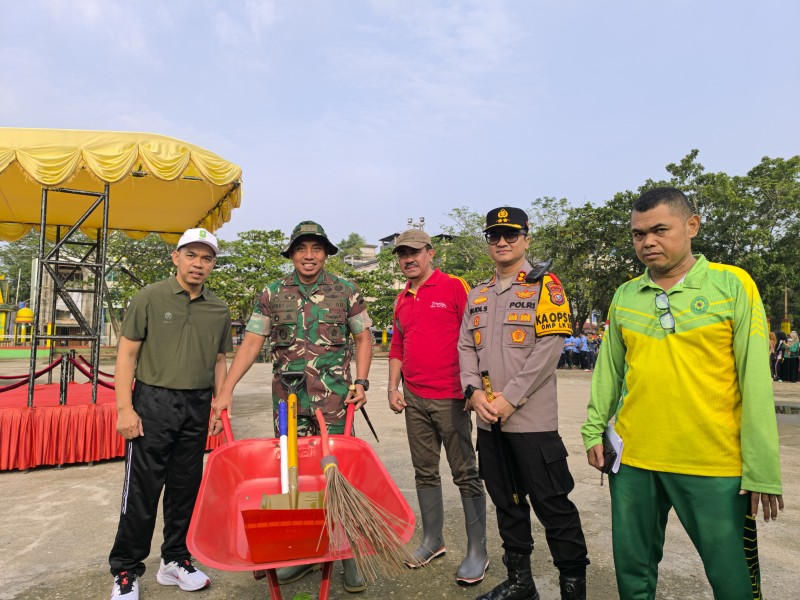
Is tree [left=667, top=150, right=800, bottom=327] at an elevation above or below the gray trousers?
above

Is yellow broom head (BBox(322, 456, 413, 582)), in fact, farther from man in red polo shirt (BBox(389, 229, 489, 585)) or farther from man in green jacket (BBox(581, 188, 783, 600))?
man in red polo shirt (BBox(389, 229, 489, 585))

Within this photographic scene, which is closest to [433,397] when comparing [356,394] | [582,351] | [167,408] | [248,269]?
[356,394]

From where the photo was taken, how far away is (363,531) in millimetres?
1798

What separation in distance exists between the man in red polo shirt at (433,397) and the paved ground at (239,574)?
256 millimetres

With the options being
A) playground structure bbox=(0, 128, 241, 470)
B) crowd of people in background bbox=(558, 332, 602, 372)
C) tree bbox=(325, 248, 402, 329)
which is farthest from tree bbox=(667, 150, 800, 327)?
playground structure bbox=(0, 128, 241, 470)

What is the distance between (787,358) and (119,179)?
16.5 metres

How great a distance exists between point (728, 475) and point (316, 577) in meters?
2.04

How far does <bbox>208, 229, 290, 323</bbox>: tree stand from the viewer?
2339 cm

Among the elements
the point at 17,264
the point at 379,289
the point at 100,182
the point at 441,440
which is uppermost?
the point at 17,264

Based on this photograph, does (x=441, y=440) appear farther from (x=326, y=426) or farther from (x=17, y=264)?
(x=17, y=264)

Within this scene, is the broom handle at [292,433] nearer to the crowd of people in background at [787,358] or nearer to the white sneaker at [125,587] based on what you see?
the white sneaker at [125,587]

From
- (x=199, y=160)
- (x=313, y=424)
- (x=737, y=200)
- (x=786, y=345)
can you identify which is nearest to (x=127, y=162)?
(x=199, y=160)

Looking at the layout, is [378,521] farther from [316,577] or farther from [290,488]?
[316,577]

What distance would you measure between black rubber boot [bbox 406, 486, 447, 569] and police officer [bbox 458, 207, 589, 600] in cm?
52
